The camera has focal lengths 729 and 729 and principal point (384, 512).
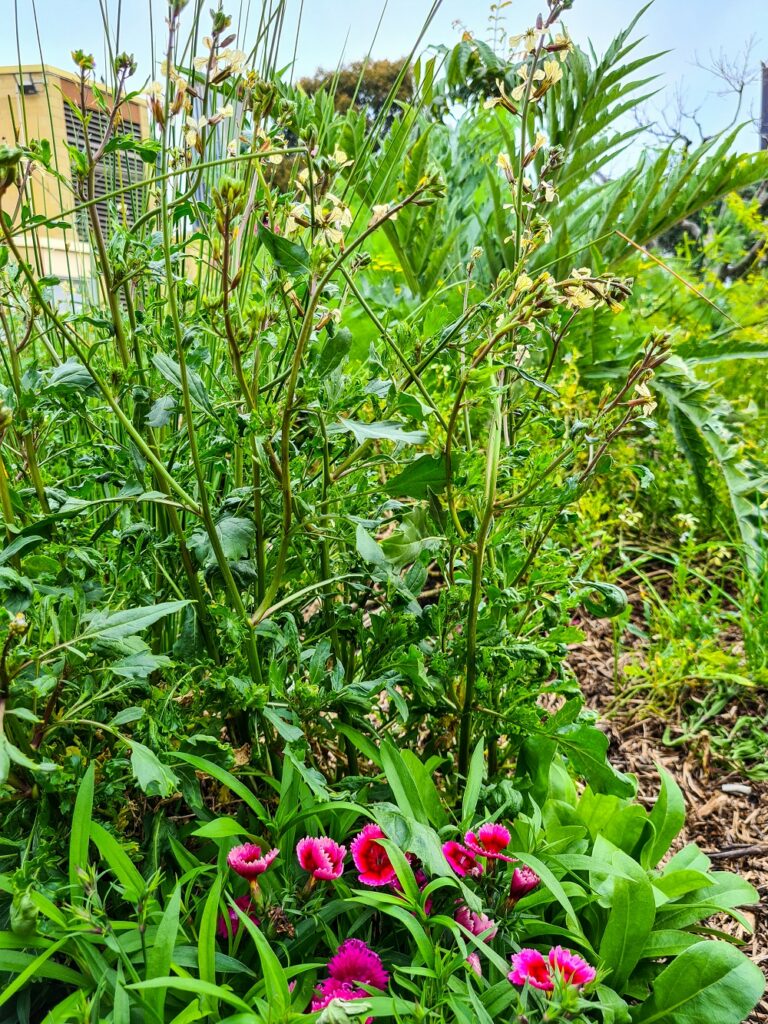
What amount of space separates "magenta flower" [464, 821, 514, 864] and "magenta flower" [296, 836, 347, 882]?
0.50ft

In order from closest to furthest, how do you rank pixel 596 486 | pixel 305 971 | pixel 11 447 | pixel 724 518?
pixel 305 971, pixel 11 447, pixel 724 518, pixel 596 486

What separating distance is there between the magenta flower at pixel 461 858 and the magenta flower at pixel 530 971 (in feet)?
0.34

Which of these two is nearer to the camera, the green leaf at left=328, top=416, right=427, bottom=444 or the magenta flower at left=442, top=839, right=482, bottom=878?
the green leaf at left=328, top=416, right=427, bottom=444

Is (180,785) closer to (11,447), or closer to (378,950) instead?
(378,950)

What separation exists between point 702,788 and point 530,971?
2.98 ft

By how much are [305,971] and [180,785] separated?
239 mm

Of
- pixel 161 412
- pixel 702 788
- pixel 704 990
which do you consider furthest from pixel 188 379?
pixel 702 788

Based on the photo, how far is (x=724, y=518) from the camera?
220 cm

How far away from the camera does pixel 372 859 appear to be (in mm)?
859

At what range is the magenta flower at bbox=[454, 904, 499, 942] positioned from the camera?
0.83m

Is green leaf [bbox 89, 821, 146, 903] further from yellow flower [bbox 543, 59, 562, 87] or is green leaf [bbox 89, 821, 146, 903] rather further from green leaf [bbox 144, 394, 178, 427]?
yellow flower [bbox 543, 59, 562, 87]

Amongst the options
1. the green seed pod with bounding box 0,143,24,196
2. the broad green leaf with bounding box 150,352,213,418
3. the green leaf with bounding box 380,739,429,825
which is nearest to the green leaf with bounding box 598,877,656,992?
the green leaf with bounding box 380,739,429,825

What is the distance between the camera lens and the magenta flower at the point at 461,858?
858 mm

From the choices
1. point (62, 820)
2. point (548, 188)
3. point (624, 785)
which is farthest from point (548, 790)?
point (548, 188)
